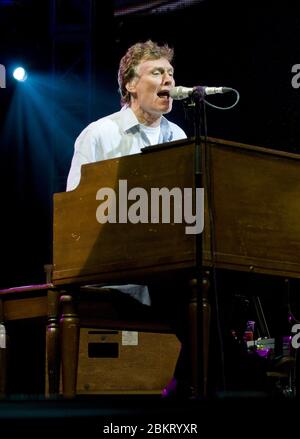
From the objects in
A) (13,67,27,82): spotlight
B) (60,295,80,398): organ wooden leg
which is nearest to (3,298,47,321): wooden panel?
(60,295,80,398): organ wooden leg

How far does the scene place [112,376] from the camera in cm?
613

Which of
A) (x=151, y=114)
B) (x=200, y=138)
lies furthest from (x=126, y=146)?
(x=200, y=138)

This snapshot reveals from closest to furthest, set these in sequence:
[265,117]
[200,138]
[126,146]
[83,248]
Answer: [200,138] < [83,248] < [126,146] < [265,117]

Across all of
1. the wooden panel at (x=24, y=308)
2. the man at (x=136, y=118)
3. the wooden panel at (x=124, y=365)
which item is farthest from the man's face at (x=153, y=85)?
the wooden panel at (x=124, y=365)

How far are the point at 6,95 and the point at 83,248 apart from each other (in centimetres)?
403

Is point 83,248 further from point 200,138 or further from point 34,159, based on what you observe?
point 34,159

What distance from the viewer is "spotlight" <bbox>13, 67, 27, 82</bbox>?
25.9ft

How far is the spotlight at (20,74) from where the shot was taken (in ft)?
25.9

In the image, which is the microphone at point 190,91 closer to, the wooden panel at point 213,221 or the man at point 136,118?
the wooden panel at point 213,221

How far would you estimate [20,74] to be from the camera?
26.0 feet

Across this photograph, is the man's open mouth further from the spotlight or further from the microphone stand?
the spotlight

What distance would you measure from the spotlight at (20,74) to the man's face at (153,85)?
275cm

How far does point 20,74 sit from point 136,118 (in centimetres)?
287

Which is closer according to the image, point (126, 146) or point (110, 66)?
point (126, 146)
